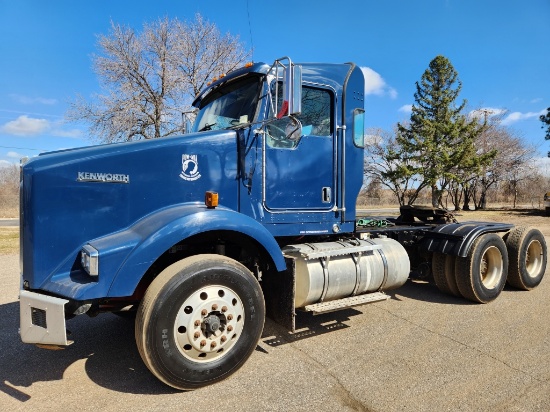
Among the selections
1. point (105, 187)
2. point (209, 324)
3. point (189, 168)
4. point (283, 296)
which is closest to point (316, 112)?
point (189, 168)

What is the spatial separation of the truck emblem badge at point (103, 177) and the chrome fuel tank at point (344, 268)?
174 centimetres

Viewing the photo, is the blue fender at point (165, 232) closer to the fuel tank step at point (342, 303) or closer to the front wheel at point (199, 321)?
the front wheel at point (199, 321)

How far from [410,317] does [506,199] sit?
181 ft

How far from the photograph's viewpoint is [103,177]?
3.16 meters

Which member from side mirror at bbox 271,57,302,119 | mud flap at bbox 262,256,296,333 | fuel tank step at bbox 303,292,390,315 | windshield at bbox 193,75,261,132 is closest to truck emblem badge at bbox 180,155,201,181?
windshield at bbox 193,75,261,132

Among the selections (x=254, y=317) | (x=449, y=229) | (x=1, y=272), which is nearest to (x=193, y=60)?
(x=1, y=272)

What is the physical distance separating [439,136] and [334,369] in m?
32.1

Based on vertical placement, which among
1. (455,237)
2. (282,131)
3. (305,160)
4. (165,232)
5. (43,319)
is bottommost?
(43,319)

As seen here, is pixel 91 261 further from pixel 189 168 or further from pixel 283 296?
pixel 283 296

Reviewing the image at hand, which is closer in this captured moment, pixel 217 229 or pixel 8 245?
pixel 217 229

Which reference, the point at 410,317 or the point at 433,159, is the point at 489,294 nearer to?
the point at 410,317

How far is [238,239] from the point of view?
3.66m

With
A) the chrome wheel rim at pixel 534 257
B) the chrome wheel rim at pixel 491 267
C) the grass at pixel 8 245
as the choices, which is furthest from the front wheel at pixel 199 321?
the grass at pixel 8 245

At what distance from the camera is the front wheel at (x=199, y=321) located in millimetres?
2875
